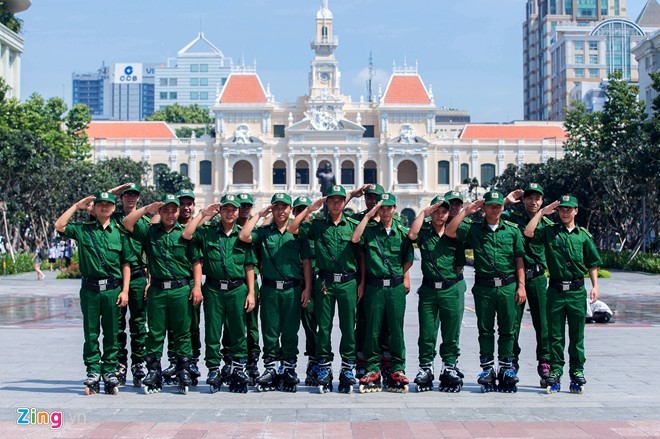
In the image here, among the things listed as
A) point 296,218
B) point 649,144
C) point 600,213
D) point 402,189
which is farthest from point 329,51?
point 296,218

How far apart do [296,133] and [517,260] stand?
261ft

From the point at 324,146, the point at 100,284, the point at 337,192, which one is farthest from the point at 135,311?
the point at 324,146

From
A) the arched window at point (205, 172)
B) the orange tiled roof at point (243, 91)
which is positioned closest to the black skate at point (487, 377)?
the arched window at point (205, 172)

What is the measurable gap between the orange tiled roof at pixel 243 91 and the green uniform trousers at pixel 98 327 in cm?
8079

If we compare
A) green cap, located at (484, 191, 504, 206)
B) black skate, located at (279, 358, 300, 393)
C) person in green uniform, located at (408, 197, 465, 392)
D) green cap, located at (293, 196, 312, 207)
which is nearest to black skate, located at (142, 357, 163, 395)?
black skate, located at (279, 358, 300, 393)

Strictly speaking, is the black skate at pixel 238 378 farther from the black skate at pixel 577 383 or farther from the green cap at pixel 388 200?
the black skate at pixel 577 383

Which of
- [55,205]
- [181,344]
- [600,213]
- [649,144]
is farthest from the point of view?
[600,213]

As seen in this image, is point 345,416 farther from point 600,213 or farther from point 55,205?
point 600,213

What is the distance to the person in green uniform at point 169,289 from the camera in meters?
9.62

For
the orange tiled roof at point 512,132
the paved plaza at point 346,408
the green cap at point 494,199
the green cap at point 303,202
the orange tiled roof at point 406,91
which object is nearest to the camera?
the paved plaza at point 346,408

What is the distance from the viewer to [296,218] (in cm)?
972

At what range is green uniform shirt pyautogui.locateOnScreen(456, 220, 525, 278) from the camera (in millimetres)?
9617

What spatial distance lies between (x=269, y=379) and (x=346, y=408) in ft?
3.76

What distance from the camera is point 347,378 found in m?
9.56
